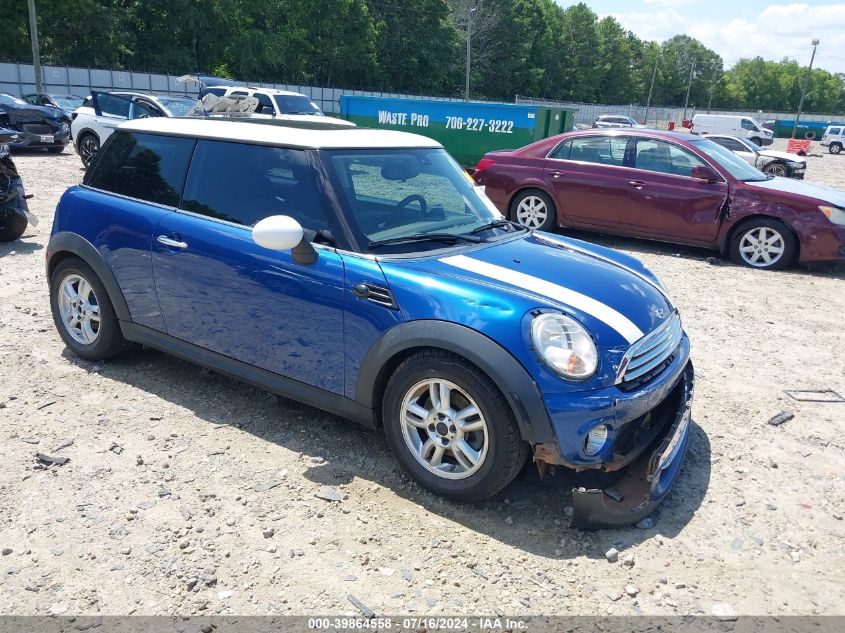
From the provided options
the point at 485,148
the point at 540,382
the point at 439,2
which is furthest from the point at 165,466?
the point at 439,2

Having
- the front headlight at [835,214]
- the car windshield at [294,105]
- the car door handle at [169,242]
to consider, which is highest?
the car windshield at [294,105]

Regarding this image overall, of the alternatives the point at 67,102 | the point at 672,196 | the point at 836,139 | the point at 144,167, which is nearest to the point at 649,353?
the point at 144,167

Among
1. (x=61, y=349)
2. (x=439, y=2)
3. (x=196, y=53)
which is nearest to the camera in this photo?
(x=61, y=349)

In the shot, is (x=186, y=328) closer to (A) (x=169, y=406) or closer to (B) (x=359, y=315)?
(A) (x=169, y=406)

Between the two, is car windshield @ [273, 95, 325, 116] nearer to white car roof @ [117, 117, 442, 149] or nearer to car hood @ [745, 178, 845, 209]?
car hood @ [745, 178, 845, 209]

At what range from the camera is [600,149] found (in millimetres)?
9258

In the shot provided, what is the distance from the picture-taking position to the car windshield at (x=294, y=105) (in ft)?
60.0

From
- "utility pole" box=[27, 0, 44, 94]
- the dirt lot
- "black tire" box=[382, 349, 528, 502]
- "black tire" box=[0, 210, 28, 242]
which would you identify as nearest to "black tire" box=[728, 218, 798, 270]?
the dirt lot

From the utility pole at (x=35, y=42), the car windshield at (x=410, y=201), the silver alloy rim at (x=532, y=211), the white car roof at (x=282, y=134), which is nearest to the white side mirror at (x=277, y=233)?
the car windshield at (x=410, y=201)

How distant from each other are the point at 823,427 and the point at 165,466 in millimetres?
4073

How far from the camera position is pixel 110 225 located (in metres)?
4.32

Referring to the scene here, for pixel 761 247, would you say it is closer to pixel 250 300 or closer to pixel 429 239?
pixel 429 239

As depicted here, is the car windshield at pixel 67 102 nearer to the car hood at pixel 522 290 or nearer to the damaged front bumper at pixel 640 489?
the car hood at pixel 522 290

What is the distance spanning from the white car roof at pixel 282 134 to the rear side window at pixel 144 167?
0.08 meters
